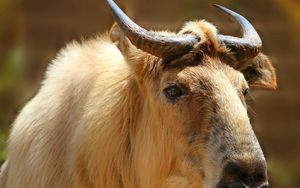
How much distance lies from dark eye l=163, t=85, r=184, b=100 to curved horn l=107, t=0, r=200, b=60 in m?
0.18

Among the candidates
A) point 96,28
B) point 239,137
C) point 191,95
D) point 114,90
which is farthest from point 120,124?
point 96,28

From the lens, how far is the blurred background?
842 cm

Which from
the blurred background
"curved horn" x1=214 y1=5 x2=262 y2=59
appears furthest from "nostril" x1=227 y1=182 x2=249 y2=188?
the blurred background

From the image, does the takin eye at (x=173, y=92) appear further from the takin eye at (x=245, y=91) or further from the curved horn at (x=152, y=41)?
the takin eye at (x=245, y=91)

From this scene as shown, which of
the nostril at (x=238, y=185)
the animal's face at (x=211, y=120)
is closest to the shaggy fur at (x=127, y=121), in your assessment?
the animal's face at (x=211, y=120)

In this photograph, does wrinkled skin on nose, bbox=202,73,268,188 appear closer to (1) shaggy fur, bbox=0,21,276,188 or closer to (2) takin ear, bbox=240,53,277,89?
(1) shaggy fur, bbox=0,21,276,188

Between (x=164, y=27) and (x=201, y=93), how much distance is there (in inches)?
149

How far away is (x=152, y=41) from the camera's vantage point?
4645mm

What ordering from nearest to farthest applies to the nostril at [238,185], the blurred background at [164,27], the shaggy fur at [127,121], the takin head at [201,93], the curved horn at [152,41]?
A: the nostril at [238,185]
the takin head at [201,93]
the shaggy fur at [127,121]
the curved horn at [152,41]
the blurred background at [164,27]

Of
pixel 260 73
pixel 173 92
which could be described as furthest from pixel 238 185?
pixel 260 73

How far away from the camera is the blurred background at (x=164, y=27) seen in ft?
27.6

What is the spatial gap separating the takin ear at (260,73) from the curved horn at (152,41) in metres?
0.63

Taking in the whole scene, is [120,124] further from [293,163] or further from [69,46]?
[293,163]

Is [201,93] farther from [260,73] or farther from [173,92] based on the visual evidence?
[260,73]
